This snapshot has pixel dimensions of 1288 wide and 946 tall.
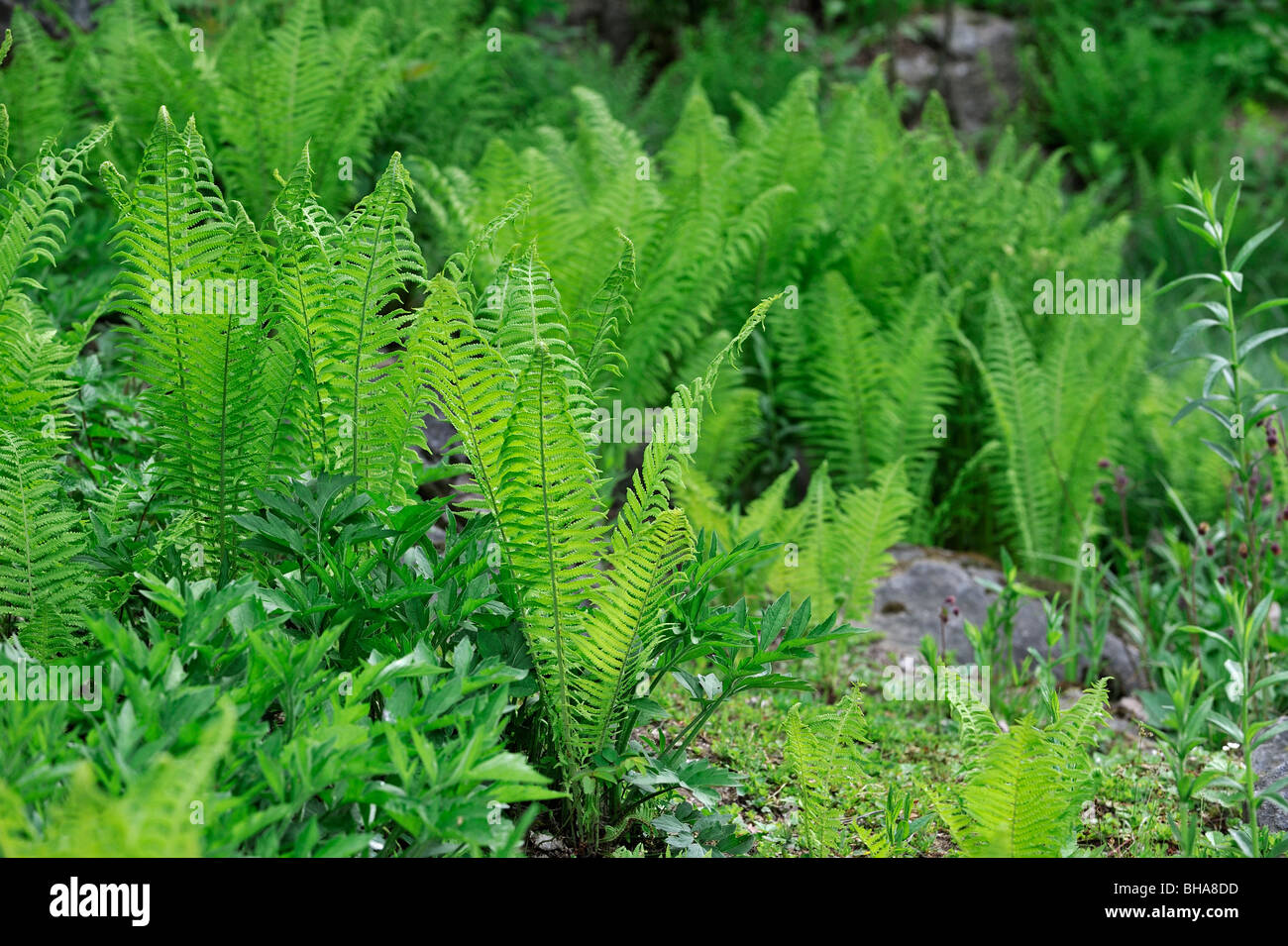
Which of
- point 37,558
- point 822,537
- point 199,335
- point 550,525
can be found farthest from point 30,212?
point 822,537

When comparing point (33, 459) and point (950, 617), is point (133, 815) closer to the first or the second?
point (33, 459)

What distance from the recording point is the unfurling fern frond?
7.00 ft

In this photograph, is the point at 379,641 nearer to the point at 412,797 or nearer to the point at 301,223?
the point at 412,797

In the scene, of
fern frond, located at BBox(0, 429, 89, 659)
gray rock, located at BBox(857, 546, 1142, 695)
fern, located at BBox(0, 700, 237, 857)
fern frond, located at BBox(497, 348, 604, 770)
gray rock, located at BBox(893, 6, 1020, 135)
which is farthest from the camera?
gray rock, located at BBox(893, 6, 1020, 135)

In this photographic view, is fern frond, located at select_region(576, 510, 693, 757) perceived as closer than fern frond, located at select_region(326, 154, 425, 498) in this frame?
Yes

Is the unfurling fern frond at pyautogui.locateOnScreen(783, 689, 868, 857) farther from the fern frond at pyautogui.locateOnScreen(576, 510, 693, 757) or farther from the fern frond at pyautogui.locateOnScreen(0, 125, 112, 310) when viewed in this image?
the fern frond at pyautogui.locateOnScreen(0, 125, 112, 310)

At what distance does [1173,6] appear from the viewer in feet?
33.4

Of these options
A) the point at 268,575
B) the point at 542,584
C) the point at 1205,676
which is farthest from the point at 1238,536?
the point at 268,575

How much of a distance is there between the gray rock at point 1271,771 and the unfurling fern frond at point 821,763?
96cm

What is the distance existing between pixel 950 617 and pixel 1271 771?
126cm

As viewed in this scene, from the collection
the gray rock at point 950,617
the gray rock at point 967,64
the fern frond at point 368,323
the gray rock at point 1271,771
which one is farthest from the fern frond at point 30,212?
the gray rock at point 967,64

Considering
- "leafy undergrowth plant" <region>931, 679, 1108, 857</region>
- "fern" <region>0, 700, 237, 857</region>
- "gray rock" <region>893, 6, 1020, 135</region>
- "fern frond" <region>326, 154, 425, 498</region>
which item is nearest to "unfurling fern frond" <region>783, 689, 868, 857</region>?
"leafy undergrowth plant" <region>931, 679, 1108, 857</region>

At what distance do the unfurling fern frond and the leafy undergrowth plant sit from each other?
210 mm

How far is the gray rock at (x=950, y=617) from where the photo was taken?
3.68m
